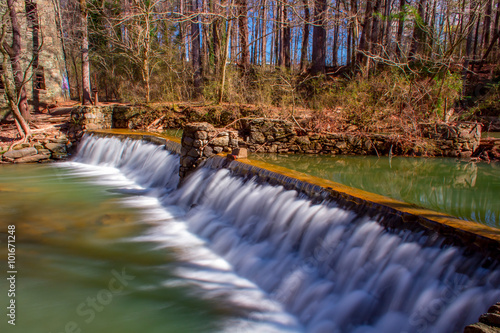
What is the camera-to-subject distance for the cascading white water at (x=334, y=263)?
300 centimetres

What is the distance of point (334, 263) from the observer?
4070mm

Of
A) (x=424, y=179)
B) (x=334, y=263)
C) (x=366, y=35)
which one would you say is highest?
(x=366, y=35)

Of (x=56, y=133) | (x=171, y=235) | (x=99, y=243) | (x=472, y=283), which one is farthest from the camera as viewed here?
(x=56, y=133)

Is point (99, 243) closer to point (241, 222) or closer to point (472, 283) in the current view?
point (241, 222)

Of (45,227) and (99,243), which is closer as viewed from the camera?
(99,243)

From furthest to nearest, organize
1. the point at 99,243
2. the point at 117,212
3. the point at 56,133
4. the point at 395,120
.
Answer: the point at 56,133 < the point at 395,120 < the point at 117,212 < the point at 99,243

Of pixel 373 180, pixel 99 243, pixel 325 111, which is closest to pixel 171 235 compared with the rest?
pixel 99 243

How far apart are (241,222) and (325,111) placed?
7.24m

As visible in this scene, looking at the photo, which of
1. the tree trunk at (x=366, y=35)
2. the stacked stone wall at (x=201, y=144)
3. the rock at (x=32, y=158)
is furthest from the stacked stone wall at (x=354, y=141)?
the tree trunk at (x=366, y=35)

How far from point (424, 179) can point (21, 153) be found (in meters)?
12.8

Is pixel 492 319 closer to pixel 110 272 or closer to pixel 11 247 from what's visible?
pixel 110 272

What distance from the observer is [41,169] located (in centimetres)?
1155

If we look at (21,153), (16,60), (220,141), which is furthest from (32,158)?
(220,141)

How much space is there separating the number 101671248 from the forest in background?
8152 millimetres
